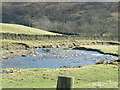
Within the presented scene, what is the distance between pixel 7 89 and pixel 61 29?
17345 centimetres

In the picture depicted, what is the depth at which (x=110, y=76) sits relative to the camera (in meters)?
29.1

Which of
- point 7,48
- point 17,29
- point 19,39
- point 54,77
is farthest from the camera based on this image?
point 17,29

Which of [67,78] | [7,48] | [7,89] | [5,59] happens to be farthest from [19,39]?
[67,78]

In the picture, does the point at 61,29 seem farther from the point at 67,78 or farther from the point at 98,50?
the point at 67,78

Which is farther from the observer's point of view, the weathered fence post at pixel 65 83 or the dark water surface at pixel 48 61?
the dark water surface at pixel 48 61

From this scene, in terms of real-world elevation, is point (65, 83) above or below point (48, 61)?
above

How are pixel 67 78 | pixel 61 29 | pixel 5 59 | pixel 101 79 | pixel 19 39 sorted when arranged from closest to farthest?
pixel 67 78
pixel 101 79
pixel 5 59
pixel 19 39
pixel 61 29

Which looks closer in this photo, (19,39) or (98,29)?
(19,39)

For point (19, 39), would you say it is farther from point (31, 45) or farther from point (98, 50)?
point (98, 50)

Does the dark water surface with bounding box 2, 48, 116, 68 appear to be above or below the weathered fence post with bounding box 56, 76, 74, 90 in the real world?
below

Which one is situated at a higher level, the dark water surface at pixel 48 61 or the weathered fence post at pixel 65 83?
the weathered fence post at pixel 65 83

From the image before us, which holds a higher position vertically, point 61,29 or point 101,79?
point 61,29

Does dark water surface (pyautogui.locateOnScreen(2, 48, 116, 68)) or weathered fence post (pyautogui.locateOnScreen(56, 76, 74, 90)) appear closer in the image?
weathered fence post (pyautogui.locateOnScreen(56, 76, 74, 90))

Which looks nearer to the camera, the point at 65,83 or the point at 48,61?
the point at 65,83
